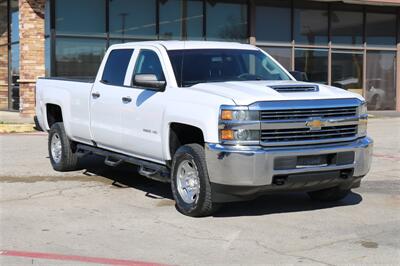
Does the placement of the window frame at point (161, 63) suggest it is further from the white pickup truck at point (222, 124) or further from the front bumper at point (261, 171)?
the front bumper at point (261, 171)

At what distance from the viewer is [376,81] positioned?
2362 cm

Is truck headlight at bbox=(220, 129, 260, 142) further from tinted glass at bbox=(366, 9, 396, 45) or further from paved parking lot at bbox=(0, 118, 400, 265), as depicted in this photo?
tinted glass at bbox=(366, 9, 396, 45)

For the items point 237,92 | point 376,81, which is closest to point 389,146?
point 237,92

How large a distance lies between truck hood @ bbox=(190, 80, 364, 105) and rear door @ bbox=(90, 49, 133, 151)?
1512mm

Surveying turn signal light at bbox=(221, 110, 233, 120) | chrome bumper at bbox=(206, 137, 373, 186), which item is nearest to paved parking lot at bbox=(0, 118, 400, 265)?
chrome bumper at bbox=(206, 137, 373, 186)

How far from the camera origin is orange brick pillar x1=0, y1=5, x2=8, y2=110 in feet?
72.0

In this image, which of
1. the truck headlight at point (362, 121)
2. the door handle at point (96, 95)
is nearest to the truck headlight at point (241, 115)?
the truck headlight at point (362, 121)

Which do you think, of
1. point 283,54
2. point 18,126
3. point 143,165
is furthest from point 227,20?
point 143,165

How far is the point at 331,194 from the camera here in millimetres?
7605

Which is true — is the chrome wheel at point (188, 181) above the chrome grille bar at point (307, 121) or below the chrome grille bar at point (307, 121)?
below

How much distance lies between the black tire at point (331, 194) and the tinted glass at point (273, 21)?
14.3 meters

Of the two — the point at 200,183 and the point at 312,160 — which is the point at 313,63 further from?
the point at 200,183

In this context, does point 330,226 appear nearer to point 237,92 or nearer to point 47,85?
point 237,92

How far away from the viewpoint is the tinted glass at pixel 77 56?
1880 cm
